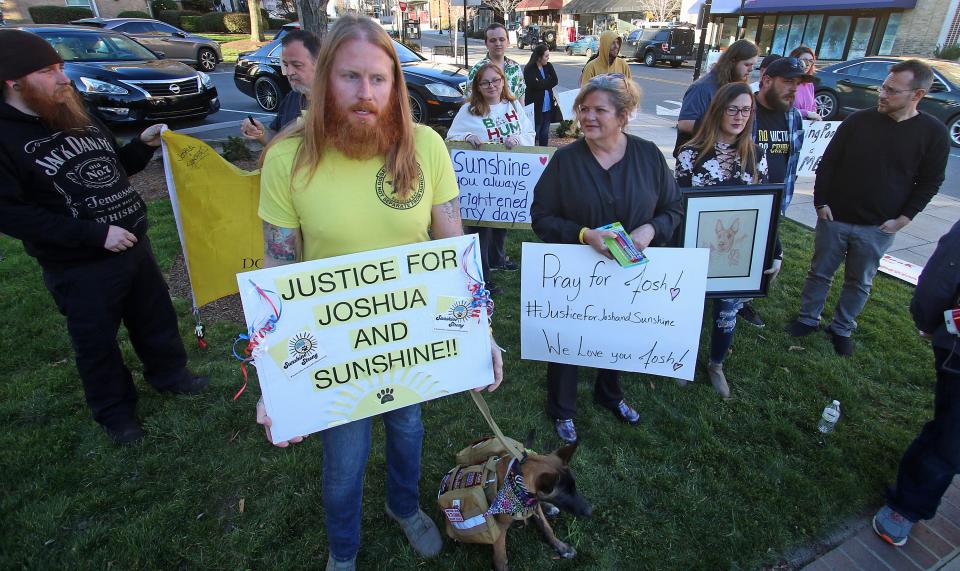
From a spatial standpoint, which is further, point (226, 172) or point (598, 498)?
point (226, 172)

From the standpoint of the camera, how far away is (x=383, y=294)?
5.69 ft

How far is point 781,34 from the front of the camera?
28.2m

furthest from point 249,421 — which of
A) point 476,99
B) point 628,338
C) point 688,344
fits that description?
point 476,99

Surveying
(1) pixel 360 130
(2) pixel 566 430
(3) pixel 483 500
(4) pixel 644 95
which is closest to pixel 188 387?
(3) pixel 483 500

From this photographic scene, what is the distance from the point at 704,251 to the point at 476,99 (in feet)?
8.50

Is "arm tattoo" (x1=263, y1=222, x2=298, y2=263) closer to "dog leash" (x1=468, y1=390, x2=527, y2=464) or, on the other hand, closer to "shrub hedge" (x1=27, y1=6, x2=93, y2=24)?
"dog leash" (x1=468, y1=390, x2=527, y2=464)

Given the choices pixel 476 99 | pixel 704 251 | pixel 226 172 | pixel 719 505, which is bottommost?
pixel 719 505

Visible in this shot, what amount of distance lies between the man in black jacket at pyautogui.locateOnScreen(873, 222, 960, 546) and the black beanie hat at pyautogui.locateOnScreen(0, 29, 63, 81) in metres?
4.00

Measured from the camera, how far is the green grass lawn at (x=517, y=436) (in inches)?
92.7

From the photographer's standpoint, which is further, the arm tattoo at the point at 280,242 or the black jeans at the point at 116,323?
the black jeans at the point at 116,323

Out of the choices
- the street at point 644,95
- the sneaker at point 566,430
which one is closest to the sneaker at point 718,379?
the sneaker at point 566,430

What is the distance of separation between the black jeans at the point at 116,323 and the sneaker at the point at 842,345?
4748mm

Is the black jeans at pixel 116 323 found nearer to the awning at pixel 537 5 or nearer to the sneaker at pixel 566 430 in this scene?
the sneaker at pixel 566 430

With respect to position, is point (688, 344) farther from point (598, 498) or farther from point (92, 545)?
point (92, 545)
